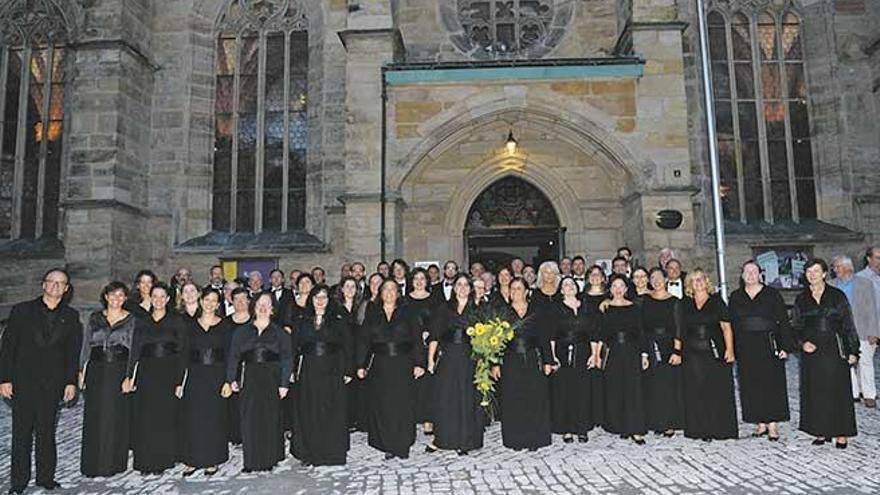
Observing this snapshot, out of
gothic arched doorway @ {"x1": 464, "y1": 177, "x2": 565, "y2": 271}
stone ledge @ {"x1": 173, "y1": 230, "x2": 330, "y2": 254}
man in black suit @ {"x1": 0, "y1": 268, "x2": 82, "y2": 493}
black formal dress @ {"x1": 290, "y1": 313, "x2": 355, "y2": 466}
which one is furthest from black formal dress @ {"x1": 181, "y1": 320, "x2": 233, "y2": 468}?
gothic arched doorway @ {"x1": 464, "y1": 177, "x2": 565, "y2": 271}

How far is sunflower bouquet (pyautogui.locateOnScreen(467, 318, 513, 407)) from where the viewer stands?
5344mm

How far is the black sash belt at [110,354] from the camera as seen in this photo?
4906mm

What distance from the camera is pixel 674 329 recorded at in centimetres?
575

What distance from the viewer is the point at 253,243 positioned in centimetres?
1221

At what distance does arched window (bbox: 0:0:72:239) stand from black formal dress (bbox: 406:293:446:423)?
10.3 meters

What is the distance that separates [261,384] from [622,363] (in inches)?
130

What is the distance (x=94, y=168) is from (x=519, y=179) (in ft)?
26.1

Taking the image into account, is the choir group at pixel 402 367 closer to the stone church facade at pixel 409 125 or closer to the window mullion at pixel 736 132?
the stone church facade at pixel 409 125

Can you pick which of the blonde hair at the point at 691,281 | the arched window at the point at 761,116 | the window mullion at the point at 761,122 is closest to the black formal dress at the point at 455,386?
the blonde hair at the point at 691,281

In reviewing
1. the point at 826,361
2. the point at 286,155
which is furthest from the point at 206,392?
the point at 286,155

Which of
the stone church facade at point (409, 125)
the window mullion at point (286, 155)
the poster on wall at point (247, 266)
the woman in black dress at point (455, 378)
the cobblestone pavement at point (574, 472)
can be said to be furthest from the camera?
the window mullion at point (286, 155)

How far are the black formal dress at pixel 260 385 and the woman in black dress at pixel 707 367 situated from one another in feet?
12.1

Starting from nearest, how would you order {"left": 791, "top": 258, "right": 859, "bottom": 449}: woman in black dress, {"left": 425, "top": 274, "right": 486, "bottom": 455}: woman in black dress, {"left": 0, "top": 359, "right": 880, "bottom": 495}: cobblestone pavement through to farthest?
{"left": 0, "top": 359, "right": 880, "bottom": 495}: cobblestone pavement < {"left": 791, "top": 258, "right": 859, "bottom": 449}: woman in black dress < {"left": 425, "top": 274, "right": 486, "bottom": 455}: woman in black dress

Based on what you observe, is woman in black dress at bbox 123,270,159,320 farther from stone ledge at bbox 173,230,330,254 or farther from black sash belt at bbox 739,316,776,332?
stone ledge at bbox 173,230,330,254
